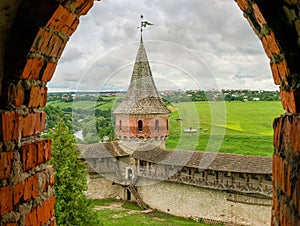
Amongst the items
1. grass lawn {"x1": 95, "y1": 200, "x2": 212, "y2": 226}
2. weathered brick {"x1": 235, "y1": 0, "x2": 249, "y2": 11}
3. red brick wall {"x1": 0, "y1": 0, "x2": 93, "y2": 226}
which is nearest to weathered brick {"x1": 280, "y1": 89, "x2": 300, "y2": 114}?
weathered brick {"x1": 235, "y1": 0, "x2": 249, "y2": 11}

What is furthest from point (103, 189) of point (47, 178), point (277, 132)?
point (277, 132)

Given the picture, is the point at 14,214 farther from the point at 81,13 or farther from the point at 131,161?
the point at 131,161

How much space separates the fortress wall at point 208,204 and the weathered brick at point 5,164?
675 inches

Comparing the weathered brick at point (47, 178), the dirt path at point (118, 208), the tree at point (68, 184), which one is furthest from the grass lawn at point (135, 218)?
the weathered brick at point (47, 178)

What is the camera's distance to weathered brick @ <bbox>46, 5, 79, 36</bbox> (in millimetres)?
1753

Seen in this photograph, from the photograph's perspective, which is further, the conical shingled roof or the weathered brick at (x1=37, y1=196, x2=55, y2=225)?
the conical shingled roof

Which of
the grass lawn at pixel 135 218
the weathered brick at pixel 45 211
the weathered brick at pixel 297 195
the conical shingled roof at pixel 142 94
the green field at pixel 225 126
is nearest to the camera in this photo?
the weathered brick at pixel 297 195

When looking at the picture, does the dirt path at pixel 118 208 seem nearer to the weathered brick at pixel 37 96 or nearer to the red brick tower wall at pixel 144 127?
the red brick tower wall at pixel 144 127

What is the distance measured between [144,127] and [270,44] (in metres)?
23.7

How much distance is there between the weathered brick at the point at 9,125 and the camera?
1628 mm

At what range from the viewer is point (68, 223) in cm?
1059

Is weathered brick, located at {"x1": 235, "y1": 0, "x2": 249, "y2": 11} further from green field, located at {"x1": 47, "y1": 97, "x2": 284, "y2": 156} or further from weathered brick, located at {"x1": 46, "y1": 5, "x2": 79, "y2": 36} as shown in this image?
green field, located at {"x1": 47, "y1": 97, "x2": 284, "y2": 156}

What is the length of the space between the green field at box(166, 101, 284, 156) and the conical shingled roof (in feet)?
8.93

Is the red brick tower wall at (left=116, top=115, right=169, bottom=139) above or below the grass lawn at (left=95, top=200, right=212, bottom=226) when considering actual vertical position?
above
